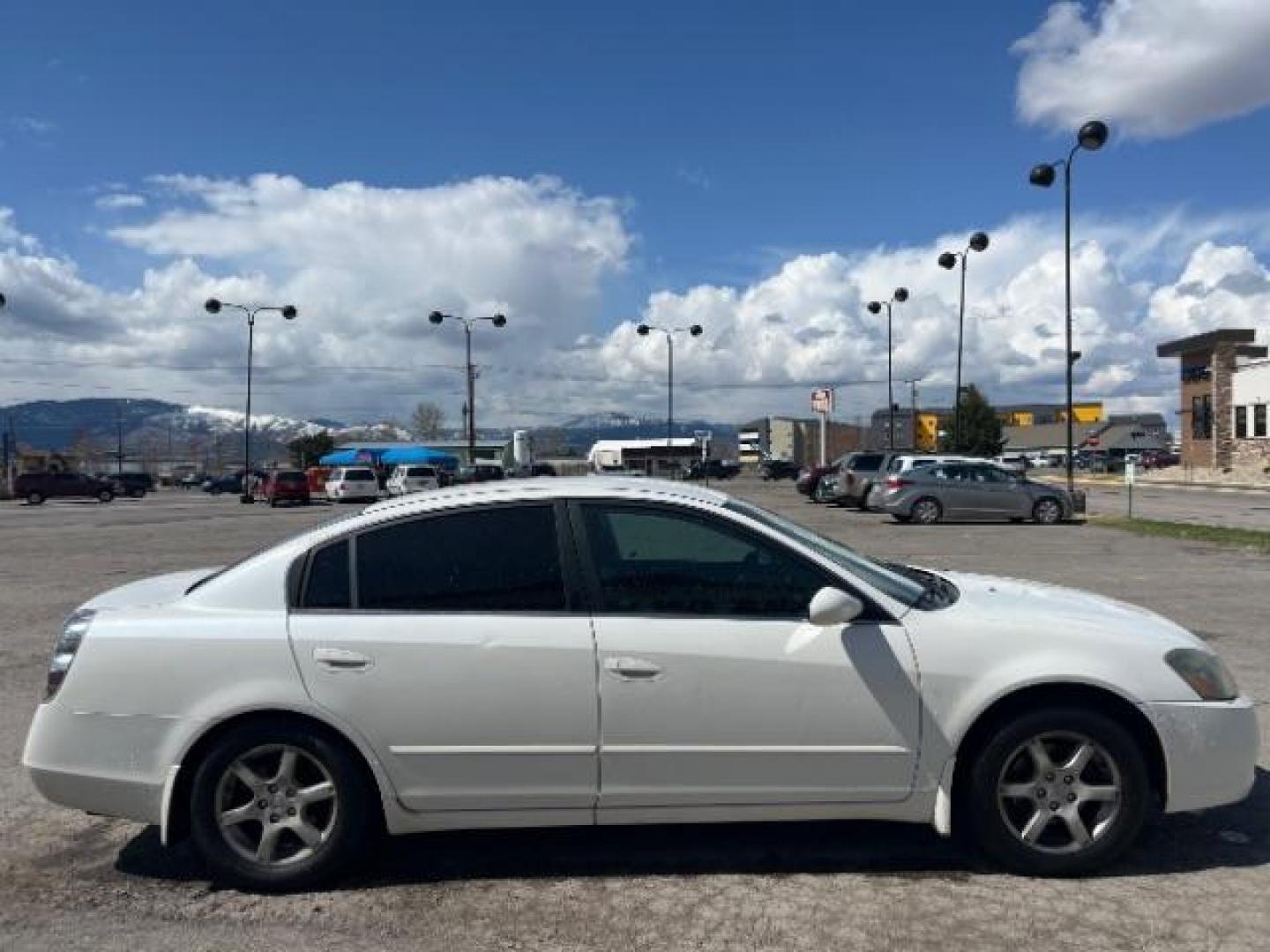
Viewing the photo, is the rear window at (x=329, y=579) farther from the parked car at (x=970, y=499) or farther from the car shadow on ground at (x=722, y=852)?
the parked car at (x=970, y=499)

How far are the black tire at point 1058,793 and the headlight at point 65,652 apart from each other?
349 centimetres

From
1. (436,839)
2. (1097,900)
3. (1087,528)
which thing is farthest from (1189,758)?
(1087,528)

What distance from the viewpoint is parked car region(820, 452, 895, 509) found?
98.5ft

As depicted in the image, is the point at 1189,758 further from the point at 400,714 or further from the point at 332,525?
the point at 332,525

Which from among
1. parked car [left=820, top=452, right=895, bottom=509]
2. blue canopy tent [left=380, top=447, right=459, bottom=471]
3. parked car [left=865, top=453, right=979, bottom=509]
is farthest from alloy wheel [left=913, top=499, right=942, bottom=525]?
blue canopy tent [left=380, top=447, right=459, bottom=471]

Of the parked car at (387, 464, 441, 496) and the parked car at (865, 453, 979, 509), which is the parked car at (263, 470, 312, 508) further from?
the parked car at (865, 453, 979, 509)

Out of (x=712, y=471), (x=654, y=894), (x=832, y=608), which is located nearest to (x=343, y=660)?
(x=654, y=894)

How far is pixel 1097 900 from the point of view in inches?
151

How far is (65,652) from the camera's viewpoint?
13.5 ft

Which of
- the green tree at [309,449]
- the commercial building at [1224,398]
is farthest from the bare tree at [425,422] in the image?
the commercial building at [1224,398]

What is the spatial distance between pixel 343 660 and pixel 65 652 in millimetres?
1140

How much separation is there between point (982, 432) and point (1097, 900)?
65571 millimetres

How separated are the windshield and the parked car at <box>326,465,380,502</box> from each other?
43429 millimetres

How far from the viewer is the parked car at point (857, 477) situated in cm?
3001
